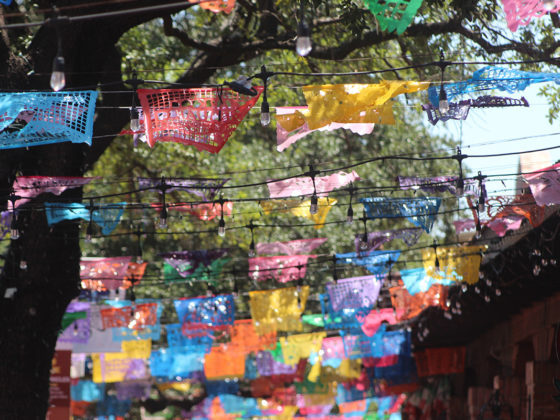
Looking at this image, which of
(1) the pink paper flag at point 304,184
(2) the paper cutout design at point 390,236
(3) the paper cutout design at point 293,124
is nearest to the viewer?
(3) the paper cutout design at point 293,124

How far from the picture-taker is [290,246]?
14266mm

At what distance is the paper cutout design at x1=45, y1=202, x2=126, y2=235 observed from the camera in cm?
1020

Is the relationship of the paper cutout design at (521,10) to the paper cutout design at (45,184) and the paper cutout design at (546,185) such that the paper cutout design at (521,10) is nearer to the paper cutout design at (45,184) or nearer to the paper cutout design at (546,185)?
the paper cutout design at (546,185)

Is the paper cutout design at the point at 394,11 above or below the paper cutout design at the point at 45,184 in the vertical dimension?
above

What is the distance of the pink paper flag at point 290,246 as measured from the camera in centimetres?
1393

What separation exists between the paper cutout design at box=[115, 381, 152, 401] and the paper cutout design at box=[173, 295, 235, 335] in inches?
240

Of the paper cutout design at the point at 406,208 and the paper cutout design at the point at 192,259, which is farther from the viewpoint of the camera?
the paper cutout design at the point at 192,259

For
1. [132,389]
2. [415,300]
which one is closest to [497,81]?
Answer: [415,300]

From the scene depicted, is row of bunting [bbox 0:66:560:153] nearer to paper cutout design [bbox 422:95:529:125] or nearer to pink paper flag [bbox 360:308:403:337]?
paper cutout design [bbox 422:95:529:125]

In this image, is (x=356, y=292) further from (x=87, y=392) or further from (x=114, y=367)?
(x=87, y=392)

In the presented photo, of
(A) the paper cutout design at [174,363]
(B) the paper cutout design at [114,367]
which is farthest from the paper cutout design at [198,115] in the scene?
(B) the paper cutout design at [114,367]

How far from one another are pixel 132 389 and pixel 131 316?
5983 mm

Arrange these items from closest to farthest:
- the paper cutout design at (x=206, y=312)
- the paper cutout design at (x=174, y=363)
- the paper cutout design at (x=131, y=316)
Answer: the paper cutout design at (x=206, y=312) → the paper cutout design at (x=131, y=316) → the paper cutout design at (x=174, y=363)

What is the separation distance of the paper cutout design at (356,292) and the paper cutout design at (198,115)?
707cm
